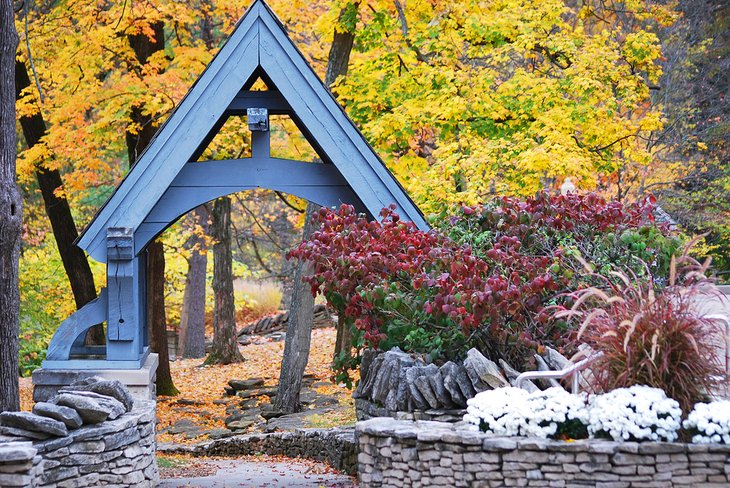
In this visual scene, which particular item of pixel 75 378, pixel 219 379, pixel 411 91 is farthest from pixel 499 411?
pixel 219 379

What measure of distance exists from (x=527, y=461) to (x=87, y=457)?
10.0 ft

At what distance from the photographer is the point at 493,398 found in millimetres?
5805

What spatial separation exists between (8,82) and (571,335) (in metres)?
5.10

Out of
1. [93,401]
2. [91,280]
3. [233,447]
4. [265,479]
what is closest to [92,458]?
[93,401]

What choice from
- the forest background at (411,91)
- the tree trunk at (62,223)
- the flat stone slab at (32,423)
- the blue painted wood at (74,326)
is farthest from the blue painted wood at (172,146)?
the tree trunk at (62,223)

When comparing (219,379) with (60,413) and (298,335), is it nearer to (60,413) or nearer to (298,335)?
(298,335)

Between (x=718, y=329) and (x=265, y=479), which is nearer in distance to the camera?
(x=718, y=329)

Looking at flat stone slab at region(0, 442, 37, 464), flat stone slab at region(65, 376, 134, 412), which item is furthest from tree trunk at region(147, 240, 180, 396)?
flat stone slab at region(0, 442, 37, 464)

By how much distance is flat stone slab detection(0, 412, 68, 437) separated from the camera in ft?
19.6

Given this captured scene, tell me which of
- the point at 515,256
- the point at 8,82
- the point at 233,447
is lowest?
the point at 233,447

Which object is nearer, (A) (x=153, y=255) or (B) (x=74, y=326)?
(B) (x=74, y=326)

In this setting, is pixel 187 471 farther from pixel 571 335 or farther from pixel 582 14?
pixel 582 14

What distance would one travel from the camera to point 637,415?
5270mm

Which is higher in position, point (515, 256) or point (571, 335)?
point (515, 256)
